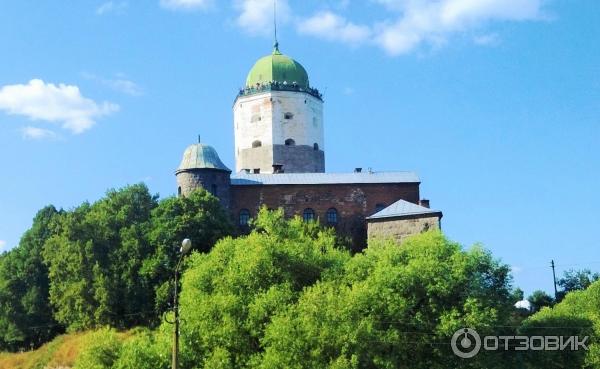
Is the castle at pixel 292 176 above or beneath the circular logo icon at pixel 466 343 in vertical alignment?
above

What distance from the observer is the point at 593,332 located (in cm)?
3684

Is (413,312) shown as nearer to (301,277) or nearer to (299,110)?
(301,277)

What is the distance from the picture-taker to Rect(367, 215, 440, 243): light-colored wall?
49938 mm

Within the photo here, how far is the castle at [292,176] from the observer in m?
52.3

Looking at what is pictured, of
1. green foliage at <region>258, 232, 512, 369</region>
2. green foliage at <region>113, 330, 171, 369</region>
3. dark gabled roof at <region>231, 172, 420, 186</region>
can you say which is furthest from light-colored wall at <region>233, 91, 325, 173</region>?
green foliage at <region>113, 330, 171, 369</region>

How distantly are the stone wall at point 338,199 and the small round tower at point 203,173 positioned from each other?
1.40m

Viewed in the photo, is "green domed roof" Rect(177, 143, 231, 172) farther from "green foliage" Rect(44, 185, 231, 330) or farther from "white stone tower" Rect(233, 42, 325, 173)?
"white stone tower" Rect(233, 42, 325, 173)

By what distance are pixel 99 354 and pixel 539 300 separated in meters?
35.4

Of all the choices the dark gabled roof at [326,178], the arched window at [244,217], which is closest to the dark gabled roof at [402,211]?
the dark gabled roof at [326,178]

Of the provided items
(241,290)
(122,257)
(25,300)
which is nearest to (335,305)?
(241,290)

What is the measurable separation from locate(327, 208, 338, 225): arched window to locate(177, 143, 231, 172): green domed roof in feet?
22.4

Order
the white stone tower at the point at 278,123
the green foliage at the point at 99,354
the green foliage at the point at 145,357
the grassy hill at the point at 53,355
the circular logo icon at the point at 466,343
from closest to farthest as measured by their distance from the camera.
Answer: the green foliage at the point at 145,357, the circular logo icon at the point at 466,343, the green foliage at the point at 99,354, the grassy hill at the point at 53,355, the white stone tower at the point at 278,123

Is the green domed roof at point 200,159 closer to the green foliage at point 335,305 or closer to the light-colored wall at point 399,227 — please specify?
the light-colored wall at point 399,227

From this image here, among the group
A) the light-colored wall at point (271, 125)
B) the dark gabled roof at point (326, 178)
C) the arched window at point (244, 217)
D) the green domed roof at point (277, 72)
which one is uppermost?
the green domed roof at point (277, 72)
